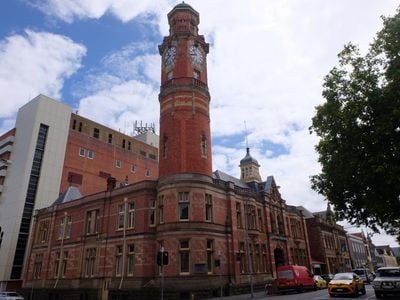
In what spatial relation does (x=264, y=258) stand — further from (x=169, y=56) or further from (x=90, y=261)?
(x=169, y=56)

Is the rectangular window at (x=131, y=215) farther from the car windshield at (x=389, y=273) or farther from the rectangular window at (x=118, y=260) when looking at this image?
the car windshield at (x=389, y=273)

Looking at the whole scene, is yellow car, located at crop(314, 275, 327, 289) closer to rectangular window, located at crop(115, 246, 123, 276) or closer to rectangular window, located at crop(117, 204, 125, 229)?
rectangular window, located at crop(115, 246, 123, 276)

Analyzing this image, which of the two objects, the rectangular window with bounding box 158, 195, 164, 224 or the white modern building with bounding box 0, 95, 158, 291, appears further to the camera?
the white modern building with bounding box 0, 95, 158, 291

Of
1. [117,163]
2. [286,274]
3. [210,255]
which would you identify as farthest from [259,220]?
[117,163]

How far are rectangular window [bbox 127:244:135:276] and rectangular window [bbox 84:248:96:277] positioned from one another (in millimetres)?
5369

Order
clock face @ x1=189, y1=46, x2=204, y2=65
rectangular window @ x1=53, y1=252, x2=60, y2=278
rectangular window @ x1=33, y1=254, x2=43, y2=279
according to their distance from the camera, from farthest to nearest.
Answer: rectangular window @ x1=33, y1=254, x2=43, y2=279
rectangular window @ x1=53, y1=252, x2=60, y2=278
clock face @ x1=189, y1=46, x2=204, y2=65

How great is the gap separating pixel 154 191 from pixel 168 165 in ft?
9.79

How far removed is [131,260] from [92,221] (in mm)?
8069

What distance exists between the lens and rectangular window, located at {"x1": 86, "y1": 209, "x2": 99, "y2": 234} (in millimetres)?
35844

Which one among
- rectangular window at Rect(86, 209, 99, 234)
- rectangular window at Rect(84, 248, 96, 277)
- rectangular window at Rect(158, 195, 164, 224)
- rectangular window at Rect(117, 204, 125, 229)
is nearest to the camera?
rectangular window at Rect(158, 195, 164, 224)

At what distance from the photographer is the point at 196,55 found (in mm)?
36562

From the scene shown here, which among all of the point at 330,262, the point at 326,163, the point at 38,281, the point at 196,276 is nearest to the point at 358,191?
the point at 326,163

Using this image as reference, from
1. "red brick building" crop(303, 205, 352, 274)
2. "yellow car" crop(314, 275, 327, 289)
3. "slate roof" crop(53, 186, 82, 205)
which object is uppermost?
"slate roof" crop(53, 186, 82, 205)

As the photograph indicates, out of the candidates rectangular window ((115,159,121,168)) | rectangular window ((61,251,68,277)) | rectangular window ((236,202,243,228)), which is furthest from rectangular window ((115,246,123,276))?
rectangular window ((115,159,121,168))
